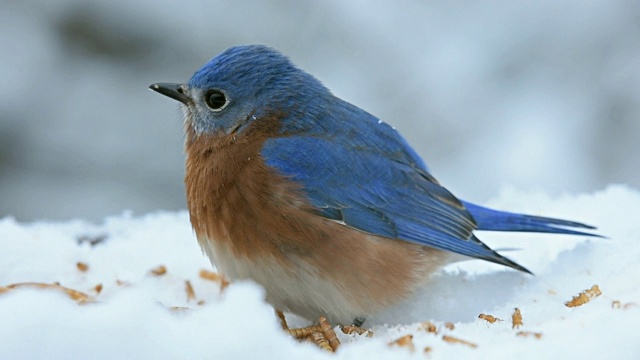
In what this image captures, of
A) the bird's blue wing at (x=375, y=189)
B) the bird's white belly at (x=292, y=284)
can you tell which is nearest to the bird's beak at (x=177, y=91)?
the bird's blue wing at (x=375, y=189)

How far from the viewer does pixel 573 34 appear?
25.6 feet

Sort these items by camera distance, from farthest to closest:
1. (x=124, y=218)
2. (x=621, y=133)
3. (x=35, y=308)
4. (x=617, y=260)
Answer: (x=621, y=133)
(x=124, y=218)
(x=617, y=260)
(x=35, y=308)

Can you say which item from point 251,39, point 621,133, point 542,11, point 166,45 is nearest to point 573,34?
point 542,11

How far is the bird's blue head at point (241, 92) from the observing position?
4230mm

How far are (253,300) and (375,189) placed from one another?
5.42ft

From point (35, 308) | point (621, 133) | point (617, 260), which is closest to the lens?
point (35, 308)

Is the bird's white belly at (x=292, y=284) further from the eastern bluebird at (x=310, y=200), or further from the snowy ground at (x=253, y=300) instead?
the snowy ground at (x=253, y=300)

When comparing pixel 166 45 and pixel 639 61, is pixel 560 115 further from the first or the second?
pixel 166 45

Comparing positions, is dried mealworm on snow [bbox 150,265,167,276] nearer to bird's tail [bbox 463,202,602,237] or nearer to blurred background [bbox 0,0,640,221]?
bird's tail [bbox 463,202,602,237]

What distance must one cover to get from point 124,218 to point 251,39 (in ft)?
8.42

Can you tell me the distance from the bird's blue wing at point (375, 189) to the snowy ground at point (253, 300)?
0.70 ft

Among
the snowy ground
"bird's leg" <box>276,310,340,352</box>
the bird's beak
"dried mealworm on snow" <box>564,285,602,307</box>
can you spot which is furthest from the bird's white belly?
"dried mealworm on snow" <box>564,285,602,307</box>

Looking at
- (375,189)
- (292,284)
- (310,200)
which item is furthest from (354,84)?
(292,284)

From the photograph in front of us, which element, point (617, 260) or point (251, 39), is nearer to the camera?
point (617, 260)
